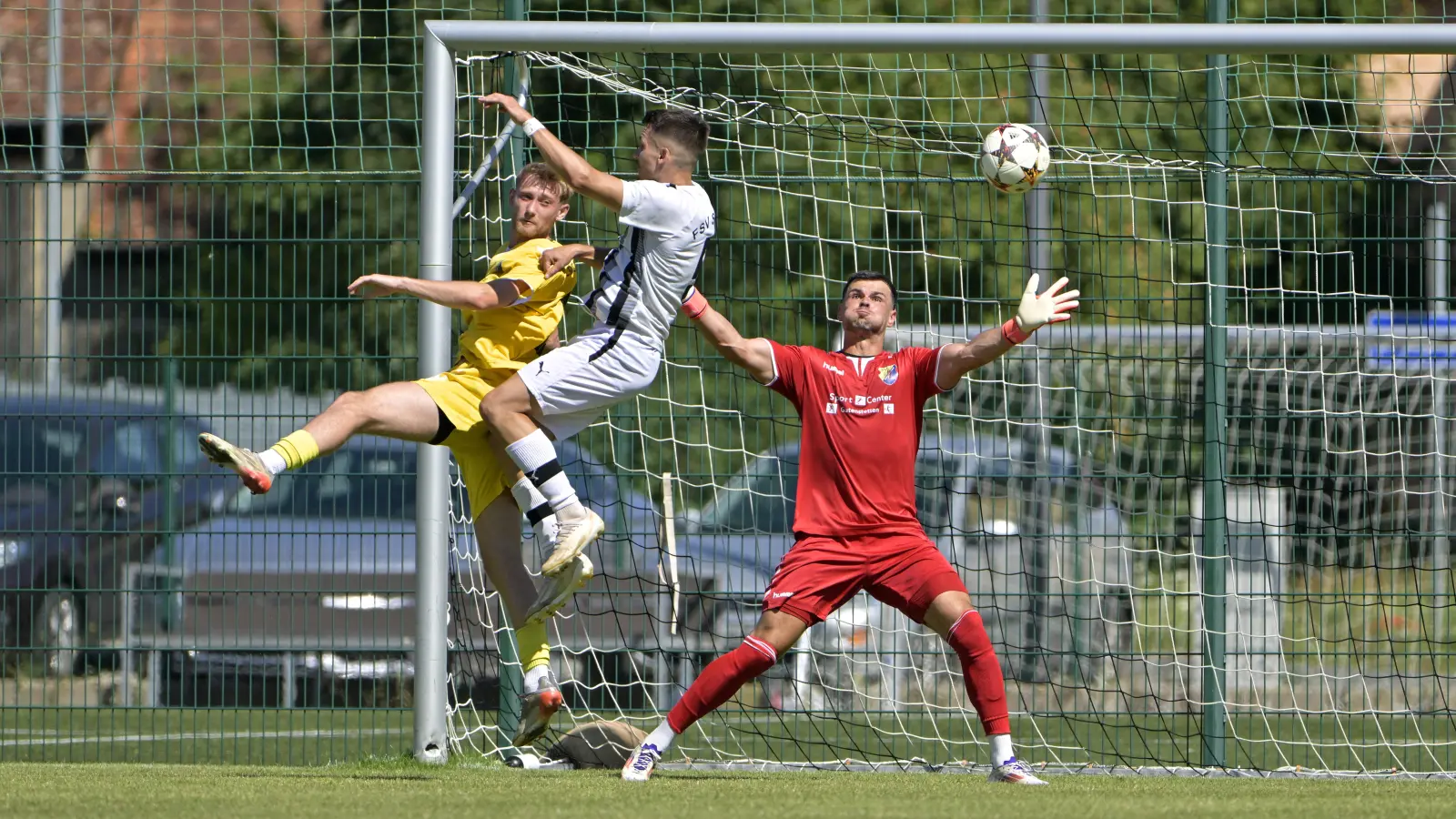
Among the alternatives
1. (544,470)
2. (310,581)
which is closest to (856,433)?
(544,470)

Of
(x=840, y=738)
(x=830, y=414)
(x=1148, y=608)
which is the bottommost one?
(x=840, y=738)

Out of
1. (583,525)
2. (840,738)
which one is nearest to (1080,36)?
(583,525)

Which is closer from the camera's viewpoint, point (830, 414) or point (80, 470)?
point (830, 414)

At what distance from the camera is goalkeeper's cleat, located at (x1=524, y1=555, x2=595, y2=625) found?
628 cm

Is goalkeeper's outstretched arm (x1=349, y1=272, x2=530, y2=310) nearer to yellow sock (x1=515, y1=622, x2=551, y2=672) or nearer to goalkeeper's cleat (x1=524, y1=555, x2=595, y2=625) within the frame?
goalkeeper's cleat (x1=524, y1=555, x2=595, y2=625)

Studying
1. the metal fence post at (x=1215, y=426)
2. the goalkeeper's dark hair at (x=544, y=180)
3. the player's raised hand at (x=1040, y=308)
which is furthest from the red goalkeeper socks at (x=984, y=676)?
the goalkeeper's dark hair at (x=544, y=180)

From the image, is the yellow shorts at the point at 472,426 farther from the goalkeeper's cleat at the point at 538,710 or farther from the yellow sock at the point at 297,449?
the goalkeeper's cleat at the point at 538,710

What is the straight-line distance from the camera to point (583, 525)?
627cm

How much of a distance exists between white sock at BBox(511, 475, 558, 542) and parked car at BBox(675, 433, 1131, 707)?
65.4 inches

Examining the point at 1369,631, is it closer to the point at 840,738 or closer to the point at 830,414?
the point at 840,738

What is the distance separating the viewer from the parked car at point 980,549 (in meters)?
8.40

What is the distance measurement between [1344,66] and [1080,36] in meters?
8.98

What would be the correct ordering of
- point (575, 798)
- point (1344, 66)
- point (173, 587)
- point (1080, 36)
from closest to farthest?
point (575, 798), point (1080, 36), point (173, 587), point (1344, 66)

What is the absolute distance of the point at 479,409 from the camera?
21.5ft
